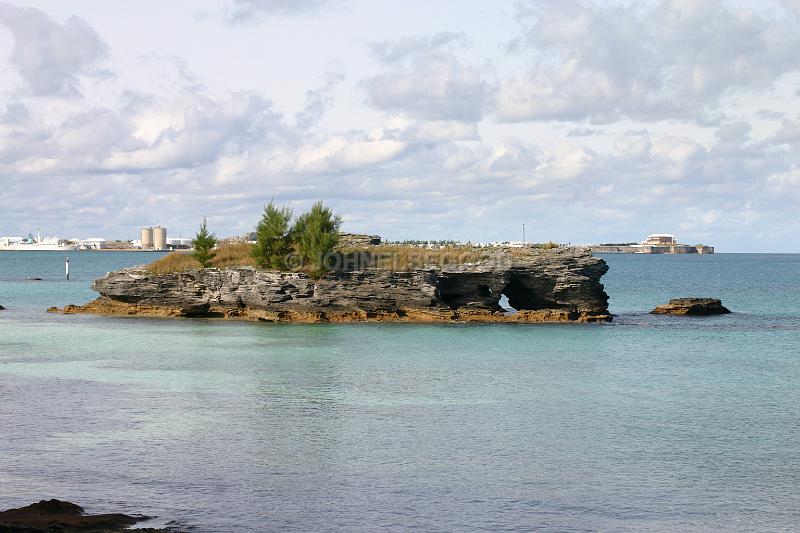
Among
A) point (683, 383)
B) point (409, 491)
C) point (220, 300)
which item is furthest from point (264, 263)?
point (409, 491)

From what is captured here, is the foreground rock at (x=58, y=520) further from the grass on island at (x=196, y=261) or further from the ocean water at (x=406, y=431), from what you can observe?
the grass on island at (x=196, y=261)

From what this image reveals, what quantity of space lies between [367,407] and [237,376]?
33.5ft

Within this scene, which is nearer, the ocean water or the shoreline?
the ocean water

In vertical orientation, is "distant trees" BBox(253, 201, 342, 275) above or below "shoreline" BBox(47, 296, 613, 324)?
above

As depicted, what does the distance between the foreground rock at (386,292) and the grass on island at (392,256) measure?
122 centimetres

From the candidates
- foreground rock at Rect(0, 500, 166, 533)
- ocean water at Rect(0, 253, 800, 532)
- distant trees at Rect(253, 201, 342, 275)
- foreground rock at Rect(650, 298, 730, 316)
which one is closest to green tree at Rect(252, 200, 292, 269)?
distant trees at Rect(253, 201, 342, 275)

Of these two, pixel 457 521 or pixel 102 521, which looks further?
pixel 457 521

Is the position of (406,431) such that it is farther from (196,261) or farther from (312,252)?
(196,261)

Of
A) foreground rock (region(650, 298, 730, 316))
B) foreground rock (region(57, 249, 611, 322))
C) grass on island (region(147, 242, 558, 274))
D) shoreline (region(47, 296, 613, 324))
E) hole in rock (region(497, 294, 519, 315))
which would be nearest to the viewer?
shoreline (region(47, 296, 613, 324))

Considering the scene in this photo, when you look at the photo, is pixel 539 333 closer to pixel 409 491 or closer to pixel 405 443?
pixel 405 443

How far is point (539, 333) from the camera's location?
2437 inches

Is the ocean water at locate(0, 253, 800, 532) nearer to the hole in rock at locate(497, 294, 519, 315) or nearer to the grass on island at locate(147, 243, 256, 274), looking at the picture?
the grass on island at locate(147, 243, 256, 274)

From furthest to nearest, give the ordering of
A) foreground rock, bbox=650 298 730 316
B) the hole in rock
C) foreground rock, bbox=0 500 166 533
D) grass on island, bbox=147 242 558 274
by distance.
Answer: foreground rock, bbox=650 298 730 316 → the hole in rock → grass on island, bbox=147 242 558 274 → foreground rock, bbox=0 500 166 533

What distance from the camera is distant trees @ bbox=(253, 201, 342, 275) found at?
71.8 meters
